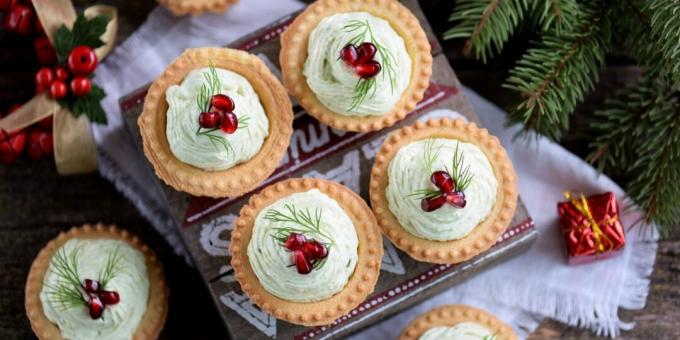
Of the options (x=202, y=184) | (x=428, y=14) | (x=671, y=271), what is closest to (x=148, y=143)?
(x=202, y=184)

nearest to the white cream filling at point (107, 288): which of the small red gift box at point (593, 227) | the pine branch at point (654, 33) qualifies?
the small red gift box at point (593, 227)

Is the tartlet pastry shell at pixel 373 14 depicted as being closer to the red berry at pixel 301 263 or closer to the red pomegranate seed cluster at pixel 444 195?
the red pomegranate seed cluster at pixel 444 195

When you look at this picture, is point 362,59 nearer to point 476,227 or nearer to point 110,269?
point 476,227

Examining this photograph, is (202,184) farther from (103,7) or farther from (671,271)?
(671,271)

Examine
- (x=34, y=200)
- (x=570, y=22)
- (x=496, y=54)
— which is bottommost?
(x=34, y=200)

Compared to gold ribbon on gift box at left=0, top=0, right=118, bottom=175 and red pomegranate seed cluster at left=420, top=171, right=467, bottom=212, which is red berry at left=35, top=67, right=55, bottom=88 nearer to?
gold ribbon on gift box at left=0, top=0, right=118, bottom=175

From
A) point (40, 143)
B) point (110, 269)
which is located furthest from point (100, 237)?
point (40, 143)
